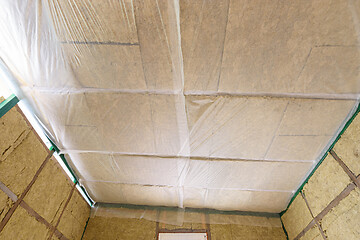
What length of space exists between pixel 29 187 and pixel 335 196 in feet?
8.88

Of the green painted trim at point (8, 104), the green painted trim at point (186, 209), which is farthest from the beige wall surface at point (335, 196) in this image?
the green painted trim at point (8, 104)

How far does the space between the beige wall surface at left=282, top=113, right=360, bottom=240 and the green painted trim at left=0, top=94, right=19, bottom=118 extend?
2.56 meters

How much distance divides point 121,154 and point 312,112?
1716 mm

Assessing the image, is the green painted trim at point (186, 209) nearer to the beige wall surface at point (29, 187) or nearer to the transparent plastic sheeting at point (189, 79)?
the beige wall surface at point (29, 187)

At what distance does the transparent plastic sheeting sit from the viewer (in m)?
1.11

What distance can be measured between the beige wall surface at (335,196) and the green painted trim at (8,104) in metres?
2.56

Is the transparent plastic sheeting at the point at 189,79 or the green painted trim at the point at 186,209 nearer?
the transparent plastic sheeting at the point at 189,79

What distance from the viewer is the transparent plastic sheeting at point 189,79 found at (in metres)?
1.11

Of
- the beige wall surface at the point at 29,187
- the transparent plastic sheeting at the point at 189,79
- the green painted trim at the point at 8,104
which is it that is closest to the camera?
the transparent plastic sheeting at the point at 189,79

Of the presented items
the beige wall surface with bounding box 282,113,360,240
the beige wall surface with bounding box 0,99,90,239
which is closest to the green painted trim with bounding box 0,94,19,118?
the beige wall surface with bounding box 0,99,90,239

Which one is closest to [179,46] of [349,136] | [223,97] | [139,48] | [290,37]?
[139,48]

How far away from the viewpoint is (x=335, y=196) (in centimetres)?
170

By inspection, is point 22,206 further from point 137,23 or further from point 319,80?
point 319,80

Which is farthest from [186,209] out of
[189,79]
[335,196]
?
[189,79]
